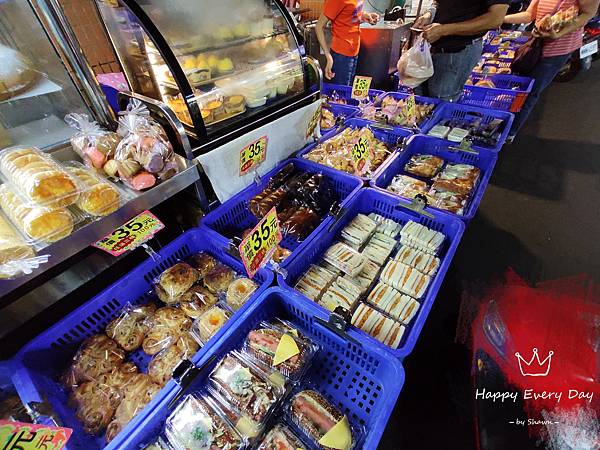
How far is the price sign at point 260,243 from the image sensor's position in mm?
1415

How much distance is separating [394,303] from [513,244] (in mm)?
2172

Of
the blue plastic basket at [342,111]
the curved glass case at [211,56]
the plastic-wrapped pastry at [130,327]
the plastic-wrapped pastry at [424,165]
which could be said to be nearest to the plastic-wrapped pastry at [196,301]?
the plastic-wrapped pastry at [130,327]

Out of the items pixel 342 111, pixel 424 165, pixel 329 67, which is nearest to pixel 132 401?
pixel 424 165

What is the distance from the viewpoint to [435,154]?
9.41 feet

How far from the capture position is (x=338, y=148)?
8.93 ft

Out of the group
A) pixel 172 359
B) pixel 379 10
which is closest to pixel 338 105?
pixel 172 359

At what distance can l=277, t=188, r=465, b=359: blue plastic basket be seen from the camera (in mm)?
1546

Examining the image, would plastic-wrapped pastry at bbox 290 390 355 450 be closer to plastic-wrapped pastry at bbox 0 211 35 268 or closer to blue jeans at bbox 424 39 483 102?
plastic-wrapped pastry at bbox 0 211 35 268

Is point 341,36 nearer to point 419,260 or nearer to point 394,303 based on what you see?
point 419,260

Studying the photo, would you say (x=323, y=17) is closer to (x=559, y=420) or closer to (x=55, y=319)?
(x=55, y=319)

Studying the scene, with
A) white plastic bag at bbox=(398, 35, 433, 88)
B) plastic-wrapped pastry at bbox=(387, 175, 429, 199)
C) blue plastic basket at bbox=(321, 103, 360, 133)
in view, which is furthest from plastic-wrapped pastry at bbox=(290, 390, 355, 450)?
A: white plastic bag at bbox=(398, 35, 433, 88)

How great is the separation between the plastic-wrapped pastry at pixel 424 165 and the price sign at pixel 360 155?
18.3 inches

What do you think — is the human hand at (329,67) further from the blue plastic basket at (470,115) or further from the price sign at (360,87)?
the blue plastic basket at (470,115)

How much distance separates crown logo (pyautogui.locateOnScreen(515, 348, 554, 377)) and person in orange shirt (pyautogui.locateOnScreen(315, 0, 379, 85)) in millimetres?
4218
